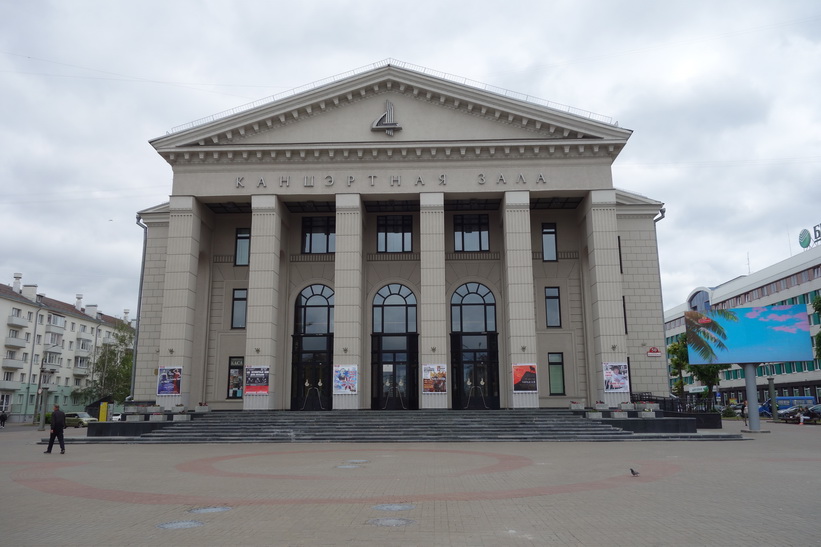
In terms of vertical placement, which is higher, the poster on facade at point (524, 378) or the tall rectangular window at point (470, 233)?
the tall rectangular window at point (470, 233)

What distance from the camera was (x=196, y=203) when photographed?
31906 millimetres

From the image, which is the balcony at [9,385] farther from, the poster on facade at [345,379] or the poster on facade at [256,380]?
the poster on facade at [345,379]

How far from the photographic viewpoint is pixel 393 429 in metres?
24.9

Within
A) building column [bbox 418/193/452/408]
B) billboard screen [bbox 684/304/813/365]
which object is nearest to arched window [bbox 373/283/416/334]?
building column [bbox 418/193/452/408]

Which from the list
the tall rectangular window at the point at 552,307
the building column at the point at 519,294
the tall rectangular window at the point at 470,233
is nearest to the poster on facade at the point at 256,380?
the building column at the point at 519,294

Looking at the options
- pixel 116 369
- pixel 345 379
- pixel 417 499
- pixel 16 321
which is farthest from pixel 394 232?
pixel 16 321

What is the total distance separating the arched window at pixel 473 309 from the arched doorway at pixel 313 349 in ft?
21.9

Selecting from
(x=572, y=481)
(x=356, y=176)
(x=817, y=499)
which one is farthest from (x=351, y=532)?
(x=356, y=176)

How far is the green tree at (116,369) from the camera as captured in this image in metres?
68.5

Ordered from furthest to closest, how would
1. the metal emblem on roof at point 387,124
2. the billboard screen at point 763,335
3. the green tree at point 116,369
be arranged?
1. the green tree at point 116,369
2. the metal emblem on roof at point 387,124
3. the billboard screen at point 763,335

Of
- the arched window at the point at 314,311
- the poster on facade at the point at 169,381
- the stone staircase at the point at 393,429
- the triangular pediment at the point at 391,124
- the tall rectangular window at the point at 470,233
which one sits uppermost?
the triangular pediment at the point at 391,124

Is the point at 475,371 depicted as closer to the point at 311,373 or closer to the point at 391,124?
the point at 311,373

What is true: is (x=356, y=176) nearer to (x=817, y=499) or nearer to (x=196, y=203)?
(x=196, y=203)

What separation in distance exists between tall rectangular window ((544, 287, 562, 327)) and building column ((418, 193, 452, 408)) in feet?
20.8
